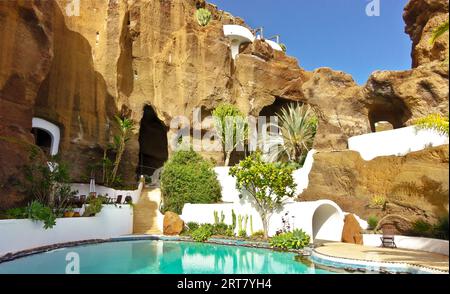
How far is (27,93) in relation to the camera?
18.7 metres

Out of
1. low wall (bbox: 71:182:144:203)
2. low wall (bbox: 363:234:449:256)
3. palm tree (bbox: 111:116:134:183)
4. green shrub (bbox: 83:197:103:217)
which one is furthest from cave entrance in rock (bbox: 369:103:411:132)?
palm tree (bbox: 111:116:134:183)

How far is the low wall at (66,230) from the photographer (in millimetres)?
13086

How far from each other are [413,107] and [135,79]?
23.7m

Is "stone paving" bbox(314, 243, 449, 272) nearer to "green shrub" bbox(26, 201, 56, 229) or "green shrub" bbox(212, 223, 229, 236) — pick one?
"green shrub" bbox(212, 223, 229, 236)

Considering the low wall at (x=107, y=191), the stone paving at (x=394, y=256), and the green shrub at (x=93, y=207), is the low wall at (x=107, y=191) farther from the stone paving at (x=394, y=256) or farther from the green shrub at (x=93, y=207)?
the stone paving at (x=394, y=256)

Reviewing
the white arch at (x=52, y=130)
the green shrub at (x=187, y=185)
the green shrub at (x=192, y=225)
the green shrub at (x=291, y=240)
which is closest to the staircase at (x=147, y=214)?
the green shrub at (x=187, y=185)

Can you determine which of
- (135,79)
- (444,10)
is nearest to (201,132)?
(135,79)

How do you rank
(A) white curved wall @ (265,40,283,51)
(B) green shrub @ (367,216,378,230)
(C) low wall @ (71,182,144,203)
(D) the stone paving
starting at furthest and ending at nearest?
(A) white curved wall @ (265,40,283,51)
(C) low wall @ (71,182,144,203)
(B) green shrub @ (367,216,378,230)
(D) the stone paving

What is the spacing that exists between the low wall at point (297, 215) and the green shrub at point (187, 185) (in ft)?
3.94

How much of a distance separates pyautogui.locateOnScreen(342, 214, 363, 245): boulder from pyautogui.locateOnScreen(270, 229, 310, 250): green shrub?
1852 mm

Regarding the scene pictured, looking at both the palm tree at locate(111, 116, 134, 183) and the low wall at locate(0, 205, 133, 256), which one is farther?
the palm tree at locate(111, 116, 134, 183)

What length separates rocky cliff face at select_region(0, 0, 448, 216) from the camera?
1833 cm

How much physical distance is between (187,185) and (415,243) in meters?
13.7
